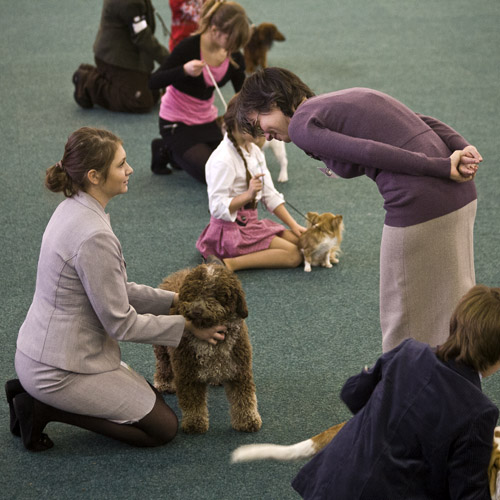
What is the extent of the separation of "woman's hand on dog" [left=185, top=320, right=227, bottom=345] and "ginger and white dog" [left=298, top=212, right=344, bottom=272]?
4.11 ft

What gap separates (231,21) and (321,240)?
4.55ft

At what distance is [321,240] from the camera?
347cm

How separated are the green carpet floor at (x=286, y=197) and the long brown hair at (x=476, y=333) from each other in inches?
35.7

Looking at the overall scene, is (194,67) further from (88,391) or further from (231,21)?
(88,391)

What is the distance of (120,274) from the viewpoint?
2215 millimetres

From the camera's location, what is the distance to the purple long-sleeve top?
196 centimetres

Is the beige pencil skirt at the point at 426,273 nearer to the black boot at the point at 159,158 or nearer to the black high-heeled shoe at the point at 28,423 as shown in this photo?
the black high-heeled shoe at the point at 28,423

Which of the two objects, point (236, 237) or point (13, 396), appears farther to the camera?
point (236, 237)

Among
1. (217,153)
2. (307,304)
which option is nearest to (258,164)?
(217,153)

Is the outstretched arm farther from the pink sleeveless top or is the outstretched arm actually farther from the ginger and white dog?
the pink sleeveless top

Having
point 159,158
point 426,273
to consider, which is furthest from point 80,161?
point 159,158

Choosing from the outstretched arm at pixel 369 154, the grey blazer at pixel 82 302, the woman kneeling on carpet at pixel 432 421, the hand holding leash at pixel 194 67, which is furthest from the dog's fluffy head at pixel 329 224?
the woman kneeling on carpet at pixel 432 421

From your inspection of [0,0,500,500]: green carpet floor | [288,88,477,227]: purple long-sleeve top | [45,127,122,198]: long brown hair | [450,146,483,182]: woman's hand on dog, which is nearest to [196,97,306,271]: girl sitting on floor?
[0,0,500,500]: green carpet floor

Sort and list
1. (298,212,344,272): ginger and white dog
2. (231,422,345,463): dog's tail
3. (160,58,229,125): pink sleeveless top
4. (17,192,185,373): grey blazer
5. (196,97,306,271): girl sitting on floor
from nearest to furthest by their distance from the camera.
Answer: (231,422,345,463): dog's tail
(17,192,185,373): grey blazer
(196,97,306,271): girl sitting on floor
(298,212,344,272): ginger and white dog
(160,58,229,125): pink sleeveless top
